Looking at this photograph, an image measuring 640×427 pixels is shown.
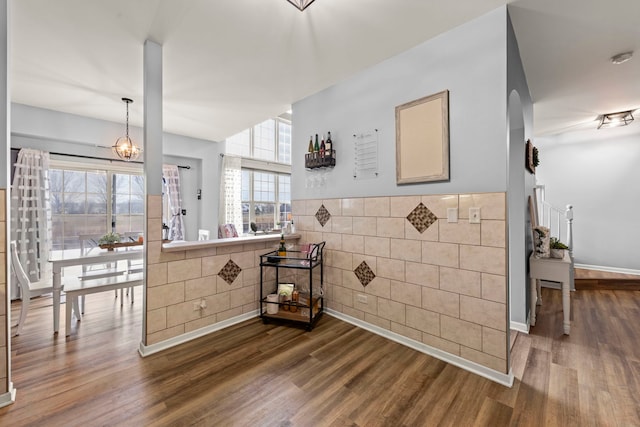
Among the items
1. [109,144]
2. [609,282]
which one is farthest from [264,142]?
[609,282]

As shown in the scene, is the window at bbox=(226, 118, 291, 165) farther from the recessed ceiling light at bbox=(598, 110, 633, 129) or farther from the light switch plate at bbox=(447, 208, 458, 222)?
the recessed ceiling light at bbox=(598, 110, 633, 129)

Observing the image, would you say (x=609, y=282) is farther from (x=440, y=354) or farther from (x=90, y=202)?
(x=90, y=202)

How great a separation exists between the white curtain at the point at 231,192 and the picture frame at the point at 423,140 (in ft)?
12.7

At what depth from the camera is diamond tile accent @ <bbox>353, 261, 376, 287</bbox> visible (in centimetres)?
239

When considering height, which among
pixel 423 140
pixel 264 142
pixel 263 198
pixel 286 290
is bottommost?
pixel 286 290

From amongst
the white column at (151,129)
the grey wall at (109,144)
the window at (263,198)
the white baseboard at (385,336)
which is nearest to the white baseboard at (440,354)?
the white baseboard at (385,336)

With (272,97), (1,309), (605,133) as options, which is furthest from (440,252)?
(605,133)

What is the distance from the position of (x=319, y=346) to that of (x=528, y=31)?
114 inches

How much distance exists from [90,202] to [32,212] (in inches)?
24.9

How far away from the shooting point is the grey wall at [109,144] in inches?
130

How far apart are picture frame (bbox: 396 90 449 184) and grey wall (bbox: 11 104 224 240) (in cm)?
400

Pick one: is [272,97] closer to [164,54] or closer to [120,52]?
[164,54]

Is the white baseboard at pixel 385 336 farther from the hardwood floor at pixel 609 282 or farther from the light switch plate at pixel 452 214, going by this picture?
the hardwood floor at pixel 609 282

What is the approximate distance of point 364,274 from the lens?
2.44 metres
